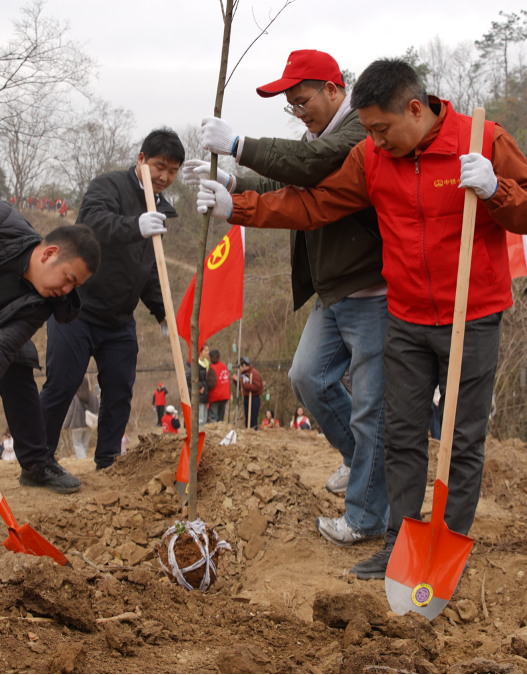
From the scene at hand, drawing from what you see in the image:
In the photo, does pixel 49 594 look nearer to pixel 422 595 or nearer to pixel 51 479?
pixel 422 595

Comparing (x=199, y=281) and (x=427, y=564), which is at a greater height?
(x=199, y=281)

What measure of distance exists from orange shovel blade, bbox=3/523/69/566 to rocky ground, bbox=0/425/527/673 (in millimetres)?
177

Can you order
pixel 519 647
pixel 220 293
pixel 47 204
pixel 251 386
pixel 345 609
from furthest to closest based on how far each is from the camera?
pixel 47 204, pixel 251 386, pixel 220 293, pixel 345 609, pixel 519 647

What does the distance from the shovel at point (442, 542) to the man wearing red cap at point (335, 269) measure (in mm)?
612

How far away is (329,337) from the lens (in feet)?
10.6

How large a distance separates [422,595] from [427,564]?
12cm

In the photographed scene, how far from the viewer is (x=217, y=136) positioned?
271 centimetres

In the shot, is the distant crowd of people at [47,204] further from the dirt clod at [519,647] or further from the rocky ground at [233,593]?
the dirt clod at [519,647]

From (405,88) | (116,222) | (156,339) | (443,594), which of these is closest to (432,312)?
(405,88)

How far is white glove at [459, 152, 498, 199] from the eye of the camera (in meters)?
2.25

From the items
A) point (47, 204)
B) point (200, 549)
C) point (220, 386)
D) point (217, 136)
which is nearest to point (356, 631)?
point (200, 549)

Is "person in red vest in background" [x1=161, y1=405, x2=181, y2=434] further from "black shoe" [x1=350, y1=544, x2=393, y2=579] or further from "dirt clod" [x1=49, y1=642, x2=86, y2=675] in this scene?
"dirt clod" [x1=49, y1=642, x2=86, y2=675]

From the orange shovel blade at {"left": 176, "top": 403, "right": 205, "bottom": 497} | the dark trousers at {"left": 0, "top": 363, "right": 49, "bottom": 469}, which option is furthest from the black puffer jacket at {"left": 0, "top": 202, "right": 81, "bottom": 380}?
the orange shovel blade at {"left": 176, "top": 403, "right": 205, "bottom": 497}

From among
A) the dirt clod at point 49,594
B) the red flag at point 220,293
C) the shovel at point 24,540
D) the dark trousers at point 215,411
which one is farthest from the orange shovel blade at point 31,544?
the dark trousers at point 215,411
